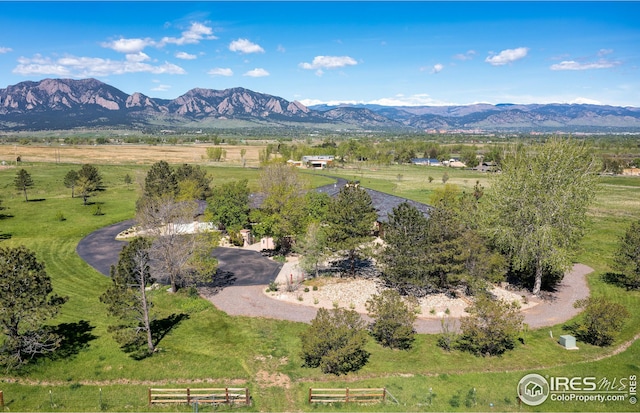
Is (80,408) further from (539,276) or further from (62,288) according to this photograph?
(539,276)

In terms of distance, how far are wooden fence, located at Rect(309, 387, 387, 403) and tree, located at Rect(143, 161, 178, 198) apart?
50.7 m

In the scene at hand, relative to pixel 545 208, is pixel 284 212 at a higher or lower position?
lower

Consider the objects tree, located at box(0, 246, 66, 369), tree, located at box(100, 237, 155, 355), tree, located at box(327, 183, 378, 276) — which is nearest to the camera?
tree, located at box(0, 246, 66, 369)

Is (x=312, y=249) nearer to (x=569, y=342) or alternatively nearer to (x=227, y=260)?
(x=227, y=260)

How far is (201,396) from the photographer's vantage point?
25094 mm

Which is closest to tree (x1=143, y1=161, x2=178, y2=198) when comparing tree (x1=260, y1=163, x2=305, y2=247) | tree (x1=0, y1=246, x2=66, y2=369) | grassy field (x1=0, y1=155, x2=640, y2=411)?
tree (x1=260, y1=163, x2=305, y2=247)

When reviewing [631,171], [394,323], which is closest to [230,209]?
[394,323]

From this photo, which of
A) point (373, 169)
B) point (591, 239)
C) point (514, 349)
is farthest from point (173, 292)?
point (373, 169)

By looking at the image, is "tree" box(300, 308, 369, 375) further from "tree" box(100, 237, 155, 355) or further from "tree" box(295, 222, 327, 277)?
"tree" box(295, 222, 327, 277)

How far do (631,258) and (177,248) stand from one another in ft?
164

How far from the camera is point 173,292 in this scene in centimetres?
4253

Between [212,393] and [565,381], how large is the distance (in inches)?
945

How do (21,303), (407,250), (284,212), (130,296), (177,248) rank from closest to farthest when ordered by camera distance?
(21,303)
(130,296)
(407,250)
(177,248)
(284,212)

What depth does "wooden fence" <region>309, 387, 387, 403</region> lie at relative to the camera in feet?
82.3
